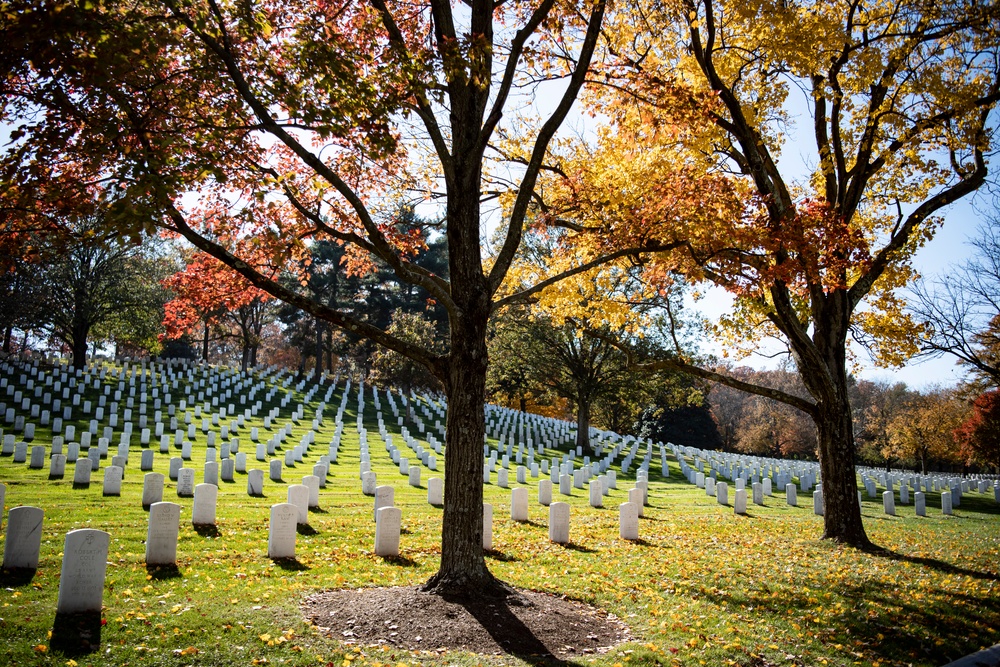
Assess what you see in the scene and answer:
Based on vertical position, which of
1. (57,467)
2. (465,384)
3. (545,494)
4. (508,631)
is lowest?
(545,494)

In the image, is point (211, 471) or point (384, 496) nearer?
point (384, 496)

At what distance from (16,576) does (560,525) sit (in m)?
7.12

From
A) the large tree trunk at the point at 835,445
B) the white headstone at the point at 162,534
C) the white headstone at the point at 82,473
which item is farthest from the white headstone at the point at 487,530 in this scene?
the white headstone at the point at 82,473

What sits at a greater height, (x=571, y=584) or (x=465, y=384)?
(x=465, y=384)

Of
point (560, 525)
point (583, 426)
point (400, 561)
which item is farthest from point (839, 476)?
point (583, 426)

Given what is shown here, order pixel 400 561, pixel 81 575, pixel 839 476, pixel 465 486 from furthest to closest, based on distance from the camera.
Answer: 1. pixel 839 476
2. pixel 400 561
3. pixel 465 486
4. pixel 81 575

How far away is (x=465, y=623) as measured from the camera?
18.8ft

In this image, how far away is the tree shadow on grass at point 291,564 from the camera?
25.6ft

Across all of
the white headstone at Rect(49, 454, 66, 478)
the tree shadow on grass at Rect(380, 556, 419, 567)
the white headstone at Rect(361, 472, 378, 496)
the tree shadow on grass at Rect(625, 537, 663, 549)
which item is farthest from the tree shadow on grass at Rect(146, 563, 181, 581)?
the white headstone at Rect(49, 454, 66, 478)

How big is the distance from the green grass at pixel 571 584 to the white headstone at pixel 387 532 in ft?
0.75

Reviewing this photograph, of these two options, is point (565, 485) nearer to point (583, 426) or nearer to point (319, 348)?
point (583, 426)

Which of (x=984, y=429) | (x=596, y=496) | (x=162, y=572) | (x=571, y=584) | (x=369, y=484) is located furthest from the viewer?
(x=984, y=429)

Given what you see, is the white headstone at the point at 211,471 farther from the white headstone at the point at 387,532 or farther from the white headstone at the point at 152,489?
the white headstone at the point at 387,532

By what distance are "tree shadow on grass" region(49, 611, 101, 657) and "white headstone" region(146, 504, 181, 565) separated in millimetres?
1933
